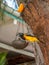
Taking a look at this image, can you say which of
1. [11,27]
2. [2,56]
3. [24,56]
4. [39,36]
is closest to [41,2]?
[39,36]

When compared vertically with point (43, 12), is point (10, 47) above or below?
below

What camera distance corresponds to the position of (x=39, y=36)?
0.92 m

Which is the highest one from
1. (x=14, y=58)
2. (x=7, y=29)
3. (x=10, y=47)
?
(x=7, y=29)

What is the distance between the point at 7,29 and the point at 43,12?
1.08 m

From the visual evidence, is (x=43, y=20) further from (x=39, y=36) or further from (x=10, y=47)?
(x=10, y=47)

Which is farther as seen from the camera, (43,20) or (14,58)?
(14,58)

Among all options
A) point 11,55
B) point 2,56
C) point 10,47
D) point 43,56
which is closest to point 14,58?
point 11,55

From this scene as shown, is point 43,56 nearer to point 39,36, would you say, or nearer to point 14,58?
point 39,36

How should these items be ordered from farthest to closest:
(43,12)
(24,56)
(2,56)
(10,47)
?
(24,56), (10,47), (2,56), (43,12)

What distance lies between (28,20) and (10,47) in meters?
1.01

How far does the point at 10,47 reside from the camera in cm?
192

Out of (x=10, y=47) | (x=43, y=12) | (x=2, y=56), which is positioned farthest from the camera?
(x=10, y=47)

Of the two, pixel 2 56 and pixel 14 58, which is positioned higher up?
pixel 2 56

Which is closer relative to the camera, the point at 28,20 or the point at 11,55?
the point at 28,20
